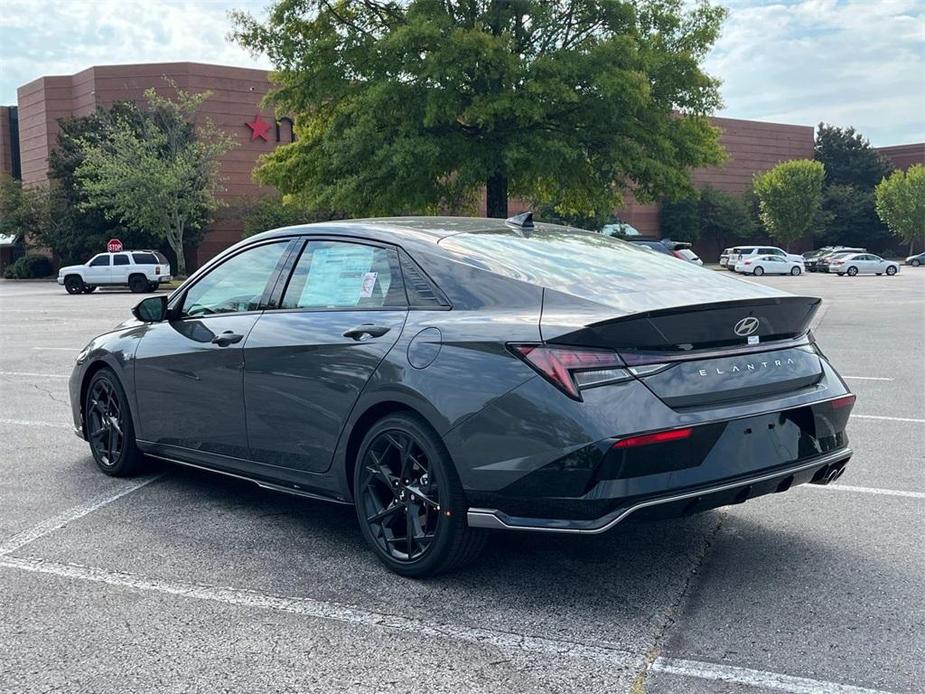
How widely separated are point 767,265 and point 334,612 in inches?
1937

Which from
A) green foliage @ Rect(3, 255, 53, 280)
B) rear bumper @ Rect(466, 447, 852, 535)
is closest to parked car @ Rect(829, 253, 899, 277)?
green foliage @ Rect(3, 255, 53, 280)

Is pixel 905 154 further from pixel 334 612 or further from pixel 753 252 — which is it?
pixel 334 612

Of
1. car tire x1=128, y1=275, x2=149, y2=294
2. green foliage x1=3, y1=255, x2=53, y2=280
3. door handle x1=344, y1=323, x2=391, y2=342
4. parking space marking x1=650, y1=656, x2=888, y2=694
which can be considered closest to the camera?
parking space marking x1=650, y1=656, x2=888, y2=694

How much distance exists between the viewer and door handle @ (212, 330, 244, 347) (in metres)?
4.88

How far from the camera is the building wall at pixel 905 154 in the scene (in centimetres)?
8562

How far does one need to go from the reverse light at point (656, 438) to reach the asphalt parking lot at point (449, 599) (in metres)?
0.69

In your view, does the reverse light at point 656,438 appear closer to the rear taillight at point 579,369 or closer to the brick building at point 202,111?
the rear taillight at point 579,369

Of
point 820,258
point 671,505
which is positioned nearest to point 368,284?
point 671,505

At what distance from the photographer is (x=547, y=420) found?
11.6ft

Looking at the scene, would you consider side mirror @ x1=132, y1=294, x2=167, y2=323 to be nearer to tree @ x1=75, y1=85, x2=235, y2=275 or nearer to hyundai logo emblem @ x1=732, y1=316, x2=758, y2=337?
hyundai logo emblem @ x1=732, y1=316, x2=758, y2=337

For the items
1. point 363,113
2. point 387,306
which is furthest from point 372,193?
point 387,306

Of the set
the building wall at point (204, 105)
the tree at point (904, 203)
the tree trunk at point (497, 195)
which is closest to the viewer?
the tree trunk at point (497, 195)

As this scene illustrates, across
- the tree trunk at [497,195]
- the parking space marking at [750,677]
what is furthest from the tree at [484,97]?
the parking space marking at [750,677]

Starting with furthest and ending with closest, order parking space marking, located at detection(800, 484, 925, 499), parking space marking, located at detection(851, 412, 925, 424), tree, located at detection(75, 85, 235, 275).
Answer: tree, located at detection(75, 85, 235, 275)
parking space marking, located at detection(851, 412, 925, 424)
parking space marking, located at detection(800, 484, 925, 499)
